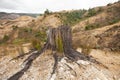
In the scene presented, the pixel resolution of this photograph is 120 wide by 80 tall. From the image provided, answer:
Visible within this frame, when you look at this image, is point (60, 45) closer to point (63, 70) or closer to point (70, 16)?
point (63, 70)

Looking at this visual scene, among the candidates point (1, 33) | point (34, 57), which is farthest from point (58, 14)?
point (34, 57)

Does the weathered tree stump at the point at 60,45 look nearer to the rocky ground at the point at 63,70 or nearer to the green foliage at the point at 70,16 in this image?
the rocky ground at the point at 63,70

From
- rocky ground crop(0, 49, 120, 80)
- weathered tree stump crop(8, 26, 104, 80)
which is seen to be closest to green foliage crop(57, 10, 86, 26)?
weathered tree stump crop(8, 26, 104, 80)

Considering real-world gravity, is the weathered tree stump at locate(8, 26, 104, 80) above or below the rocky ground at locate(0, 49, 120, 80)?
above

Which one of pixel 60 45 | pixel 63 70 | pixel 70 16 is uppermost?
pixel 60 45

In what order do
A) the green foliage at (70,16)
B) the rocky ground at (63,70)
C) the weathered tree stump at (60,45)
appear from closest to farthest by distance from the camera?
the rocky ground at (63,70) → the weathered tree stump at (60,45) → the green foliage at (70,16)

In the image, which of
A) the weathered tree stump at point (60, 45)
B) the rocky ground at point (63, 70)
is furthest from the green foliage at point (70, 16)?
the rocky ground at point (63, 70)

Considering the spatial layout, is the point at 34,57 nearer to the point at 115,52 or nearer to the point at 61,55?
the point at 61,55

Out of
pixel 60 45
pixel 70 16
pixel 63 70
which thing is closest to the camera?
pixel 63 70

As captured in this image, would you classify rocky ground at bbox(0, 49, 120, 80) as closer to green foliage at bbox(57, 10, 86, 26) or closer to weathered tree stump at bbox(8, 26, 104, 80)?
weathered tree stump at bbox(8, 26, 104, 80)

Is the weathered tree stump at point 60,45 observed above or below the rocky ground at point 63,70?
above

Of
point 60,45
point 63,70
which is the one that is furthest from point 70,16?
point 63,70

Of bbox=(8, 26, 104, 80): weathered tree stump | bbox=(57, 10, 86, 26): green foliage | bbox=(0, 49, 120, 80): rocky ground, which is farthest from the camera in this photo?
bbox=(57, 10, 86, 26): green foliage
